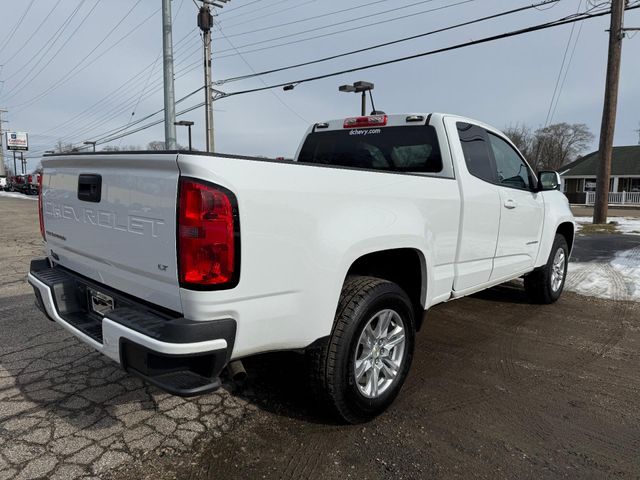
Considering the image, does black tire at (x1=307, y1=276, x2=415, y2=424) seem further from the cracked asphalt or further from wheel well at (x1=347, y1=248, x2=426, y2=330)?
the cracked asphalt

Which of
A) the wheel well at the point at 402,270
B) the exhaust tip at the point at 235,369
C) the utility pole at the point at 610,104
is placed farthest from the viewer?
the utility pole at the point at 610,104

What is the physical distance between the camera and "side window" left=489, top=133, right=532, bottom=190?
425 cm

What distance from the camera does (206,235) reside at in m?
1.99

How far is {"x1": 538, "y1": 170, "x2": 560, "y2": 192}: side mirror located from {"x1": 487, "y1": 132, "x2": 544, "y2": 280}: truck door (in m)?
0.07

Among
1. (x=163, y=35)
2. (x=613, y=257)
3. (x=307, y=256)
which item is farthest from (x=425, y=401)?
(x=163, y=35)

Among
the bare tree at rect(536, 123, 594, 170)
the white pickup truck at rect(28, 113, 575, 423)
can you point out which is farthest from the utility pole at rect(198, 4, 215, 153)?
the bare tree at rect(536, 123, 594, 170)

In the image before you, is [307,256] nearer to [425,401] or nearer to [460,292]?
[425,401]

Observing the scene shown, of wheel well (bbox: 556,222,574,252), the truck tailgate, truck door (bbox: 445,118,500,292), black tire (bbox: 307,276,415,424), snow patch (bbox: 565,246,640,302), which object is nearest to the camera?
the truck tailgate

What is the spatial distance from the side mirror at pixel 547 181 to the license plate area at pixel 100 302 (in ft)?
13.5

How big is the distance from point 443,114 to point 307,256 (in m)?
2.11

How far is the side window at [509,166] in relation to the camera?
4254 mm

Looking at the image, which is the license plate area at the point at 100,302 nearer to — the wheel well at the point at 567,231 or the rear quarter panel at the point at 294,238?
the rear quarter panel at the point at 294,238

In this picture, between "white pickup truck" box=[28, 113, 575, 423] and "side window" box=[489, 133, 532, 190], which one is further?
"side window" box=[489, 133, 532, 190]

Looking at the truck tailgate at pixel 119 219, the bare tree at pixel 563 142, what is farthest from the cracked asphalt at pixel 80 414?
the bare tree at pixel 563 142
